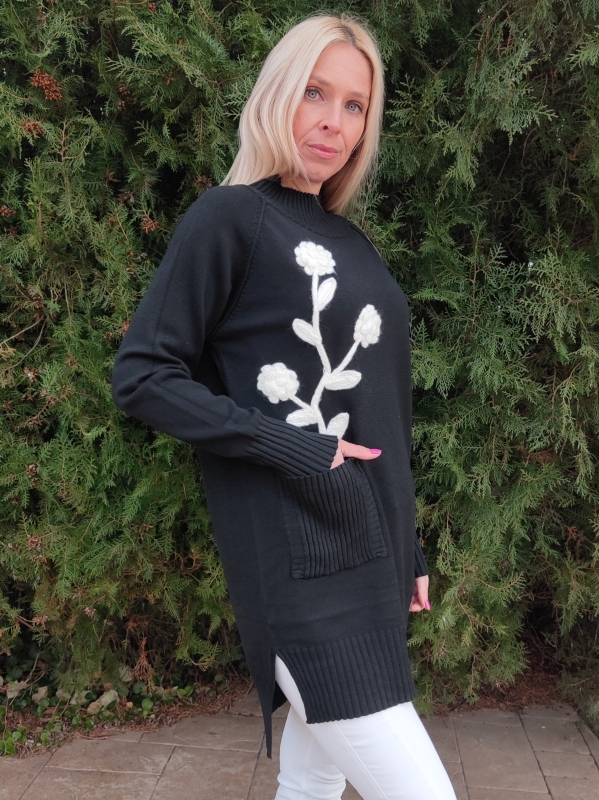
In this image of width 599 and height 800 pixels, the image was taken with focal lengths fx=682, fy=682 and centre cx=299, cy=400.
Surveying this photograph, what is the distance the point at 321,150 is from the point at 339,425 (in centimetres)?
61

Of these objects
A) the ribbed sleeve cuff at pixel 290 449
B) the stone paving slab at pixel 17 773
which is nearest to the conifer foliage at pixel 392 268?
the stone paving slab at pixel 17 773

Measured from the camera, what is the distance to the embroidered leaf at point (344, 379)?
1.41 metres

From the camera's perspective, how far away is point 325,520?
4.41ft

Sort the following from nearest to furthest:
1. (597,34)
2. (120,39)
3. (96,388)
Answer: (597,34)
(120,39)
(96,388)

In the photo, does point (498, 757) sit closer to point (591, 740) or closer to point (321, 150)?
point (591, 740)

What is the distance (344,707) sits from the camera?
1.30 metres

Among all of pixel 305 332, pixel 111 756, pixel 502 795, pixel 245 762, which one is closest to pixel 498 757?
pixel 502 795

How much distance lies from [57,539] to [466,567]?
150 cm

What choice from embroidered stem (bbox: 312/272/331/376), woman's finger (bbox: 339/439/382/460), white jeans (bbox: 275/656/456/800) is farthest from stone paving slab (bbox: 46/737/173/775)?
embroidered stem (bbox: 312/272/331/376)

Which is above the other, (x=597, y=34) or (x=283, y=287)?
(x=597, y=34)

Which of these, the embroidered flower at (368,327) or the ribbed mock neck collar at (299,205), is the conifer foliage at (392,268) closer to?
the ribbed mock neck collar at (299,205)

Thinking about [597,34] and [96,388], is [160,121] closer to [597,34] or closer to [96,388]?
[96,388]

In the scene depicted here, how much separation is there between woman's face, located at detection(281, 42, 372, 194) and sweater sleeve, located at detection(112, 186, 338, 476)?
29 cm

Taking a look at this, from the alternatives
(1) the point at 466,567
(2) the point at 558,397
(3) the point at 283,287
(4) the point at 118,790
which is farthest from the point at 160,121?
(4) the point at 118,790
